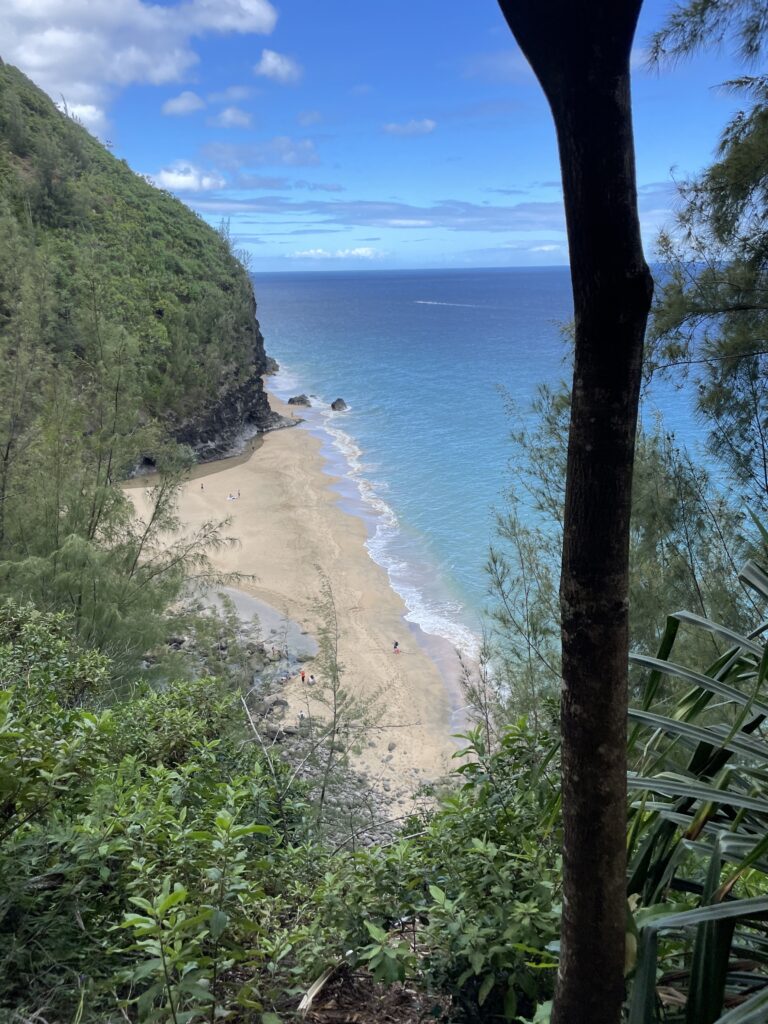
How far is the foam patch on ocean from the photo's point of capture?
1638 centimetres

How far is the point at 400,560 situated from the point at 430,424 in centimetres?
1625

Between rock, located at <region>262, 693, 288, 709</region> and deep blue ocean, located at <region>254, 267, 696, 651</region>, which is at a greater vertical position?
deep blue ocean, located at <region>254, 267, 696, 651</region>

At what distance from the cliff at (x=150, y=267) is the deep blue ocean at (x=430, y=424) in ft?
16.4

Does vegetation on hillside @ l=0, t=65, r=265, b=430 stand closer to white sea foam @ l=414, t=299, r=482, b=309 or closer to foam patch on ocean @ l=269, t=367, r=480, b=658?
foam patch on ocean @ l=269, t=367, r=480, b=658

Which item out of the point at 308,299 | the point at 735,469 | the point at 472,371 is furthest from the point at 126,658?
the point at 308,299

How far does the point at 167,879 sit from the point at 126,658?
7.94 meters

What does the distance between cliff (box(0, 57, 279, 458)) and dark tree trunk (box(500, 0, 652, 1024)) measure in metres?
21.7

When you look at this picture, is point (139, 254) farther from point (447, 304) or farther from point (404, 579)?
point (447, 304)

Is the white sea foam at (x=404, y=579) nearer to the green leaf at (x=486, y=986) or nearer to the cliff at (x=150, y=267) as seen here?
the cliff at (x=150, y=267)

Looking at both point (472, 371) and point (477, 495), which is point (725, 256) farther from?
point (472, 371)

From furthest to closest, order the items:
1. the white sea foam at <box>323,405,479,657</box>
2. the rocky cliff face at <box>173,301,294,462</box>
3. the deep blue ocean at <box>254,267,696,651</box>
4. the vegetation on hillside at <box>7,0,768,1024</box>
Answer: the rocky cliff face at <box>173,301,294,462</box> < the deep blue ocean at <box>254,267,696,651</box> < the white sea foam at <box>323,405,479,657</box> < the vegetation on hillside at <box>7,0,768,1024</box>

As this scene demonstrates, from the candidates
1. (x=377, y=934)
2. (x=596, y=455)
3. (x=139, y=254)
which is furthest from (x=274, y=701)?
(x=139, y=254)

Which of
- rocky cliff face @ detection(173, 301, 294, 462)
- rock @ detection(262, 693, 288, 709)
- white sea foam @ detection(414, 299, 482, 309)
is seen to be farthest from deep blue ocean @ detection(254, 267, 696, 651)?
white sea foam @ detection(414, 299, 482, 309)

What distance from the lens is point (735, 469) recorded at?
6406 millimetres
